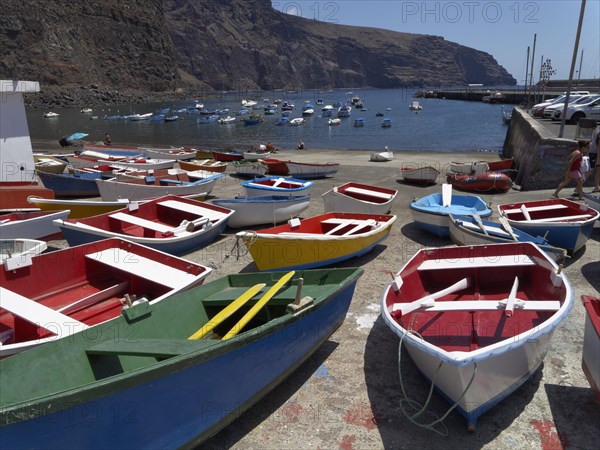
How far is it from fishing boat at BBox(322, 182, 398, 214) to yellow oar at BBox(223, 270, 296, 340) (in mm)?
5826

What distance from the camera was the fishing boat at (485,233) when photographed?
8602 mm

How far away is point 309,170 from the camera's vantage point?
2044 centimetres

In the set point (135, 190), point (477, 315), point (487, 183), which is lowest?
point (487, 183)

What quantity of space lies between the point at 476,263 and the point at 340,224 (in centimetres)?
391

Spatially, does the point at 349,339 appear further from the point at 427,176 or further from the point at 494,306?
the point at 427,176

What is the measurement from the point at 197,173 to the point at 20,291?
34.4ft

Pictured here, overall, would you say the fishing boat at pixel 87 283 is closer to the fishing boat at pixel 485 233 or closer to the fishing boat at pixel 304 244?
the fishing boat at pixel 304 244

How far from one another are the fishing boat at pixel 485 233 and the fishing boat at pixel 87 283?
5.44 metres

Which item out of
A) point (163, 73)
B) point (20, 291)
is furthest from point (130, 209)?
point (163, 73)

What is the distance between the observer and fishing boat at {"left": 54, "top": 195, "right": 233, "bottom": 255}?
9117 mm

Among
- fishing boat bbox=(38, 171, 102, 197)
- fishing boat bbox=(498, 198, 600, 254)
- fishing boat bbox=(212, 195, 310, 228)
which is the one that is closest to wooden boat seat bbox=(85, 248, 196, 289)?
fishing boat bbox=(212, 195, 310, 228)

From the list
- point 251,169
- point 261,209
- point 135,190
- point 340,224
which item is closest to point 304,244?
point 340,224

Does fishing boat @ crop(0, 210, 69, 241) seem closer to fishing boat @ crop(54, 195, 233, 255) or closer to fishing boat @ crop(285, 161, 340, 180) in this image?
fishing boat @ crop(54, 195, 233, 255)

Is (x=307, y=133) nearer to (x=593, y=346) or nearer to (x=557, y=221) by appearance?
(x=557, y=221)
